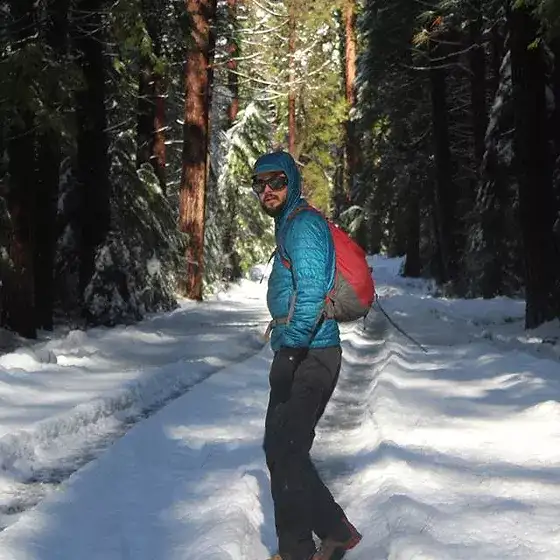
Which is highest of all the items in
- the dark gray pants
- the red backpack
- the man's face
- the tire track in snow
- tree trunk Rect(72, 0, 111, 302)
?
tree trunk Rect(72, 0, 111, 302)

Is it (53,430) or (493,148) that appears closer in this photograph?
(53,430)

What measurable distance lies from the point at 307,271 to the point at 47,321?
10288 millimetres

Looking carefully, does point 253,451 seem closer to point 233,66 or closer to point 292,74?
point 233,66

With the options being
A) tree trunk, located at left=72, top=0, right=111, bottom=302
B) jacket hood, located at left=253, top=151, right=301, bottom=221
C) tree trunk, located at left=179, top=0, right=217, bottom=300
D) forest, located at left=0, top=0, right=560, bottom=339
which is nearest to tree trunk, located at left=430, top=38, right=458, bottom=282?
forest, located at left=0, top=0, right=560, bottom=339

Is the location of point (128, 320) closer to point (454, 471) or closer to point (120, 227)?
point (120, 227)

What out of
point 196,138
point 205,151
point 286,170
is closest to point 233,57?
point 205,151

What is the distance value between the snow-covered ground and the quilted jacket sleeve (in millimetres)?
1330

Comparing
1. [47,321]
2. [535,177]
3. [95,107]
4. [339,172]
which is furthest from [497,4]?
[339,172]

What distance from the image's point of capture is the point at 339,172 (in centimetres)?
6028

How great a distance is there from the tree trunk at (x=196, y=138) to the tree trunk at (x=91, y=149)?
14.8 ft

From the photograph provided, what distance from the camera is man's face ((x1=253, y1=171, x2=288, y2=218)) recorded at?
3732 mm

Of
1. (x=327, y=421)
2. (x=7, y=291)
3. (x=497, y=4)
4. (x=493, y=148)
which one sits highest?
(x=497, y=4)

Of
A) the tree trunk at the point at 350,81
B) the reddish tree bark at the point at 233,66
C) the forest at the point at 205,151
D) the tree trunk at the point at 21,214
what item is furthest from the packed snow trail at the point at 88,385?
the tree trunk at the point at 350,81

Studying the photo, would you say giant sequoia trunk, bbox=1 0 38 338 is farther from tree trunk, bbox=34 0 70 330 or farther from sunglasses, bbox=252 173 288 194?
sunglasses, bbox=252 173 288 194
